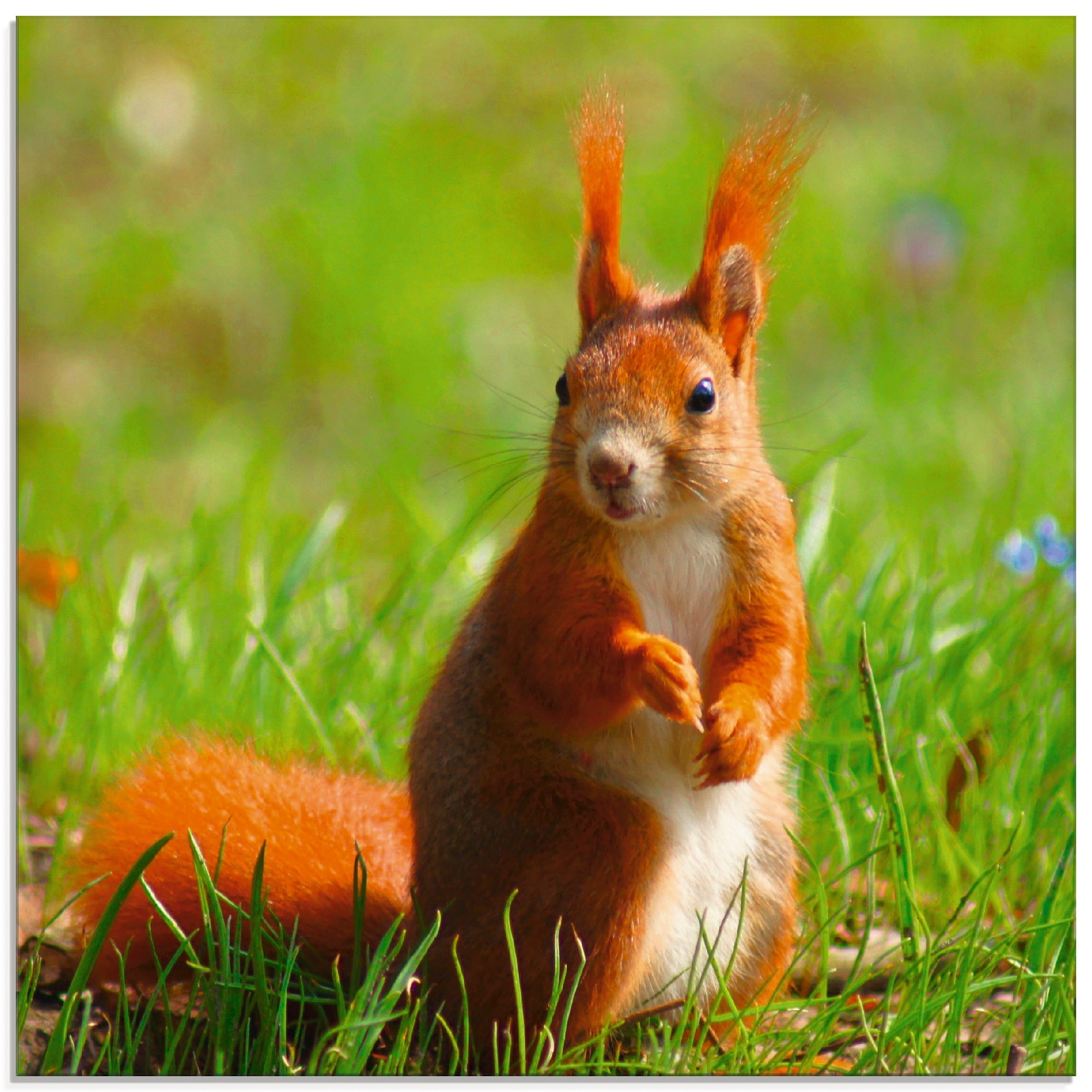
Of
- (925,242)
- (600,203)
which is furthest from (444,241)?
(600,203)

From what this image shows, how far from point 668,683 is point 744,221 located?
22.7 inches

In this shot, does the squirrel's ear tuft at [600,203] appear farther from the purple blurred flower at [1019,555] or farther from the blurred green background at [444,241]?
the blurred green background at [444,241]

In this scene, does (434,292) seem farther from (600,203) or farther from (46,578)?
(600,203)

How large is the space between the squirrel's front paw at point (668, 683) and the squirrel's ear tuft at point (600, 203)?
0.45 meters

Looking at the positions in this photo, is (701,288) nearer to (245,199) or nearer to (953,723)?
(953,723)

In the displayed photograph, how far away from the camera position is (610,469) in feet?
5.07

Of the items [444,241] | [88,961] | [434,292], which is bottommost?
[88,961]

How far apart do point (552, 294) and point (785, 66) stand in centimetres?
93

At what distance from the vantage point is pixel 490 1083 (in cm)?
158

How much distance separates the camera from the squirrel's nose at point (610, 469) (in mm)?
1544

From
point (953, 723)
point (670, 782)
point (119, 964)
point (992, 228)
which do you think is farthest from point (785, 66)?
point (119, 964)

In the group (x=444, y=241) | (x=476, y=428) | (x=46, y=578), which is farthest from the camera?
(x=444, y=241)

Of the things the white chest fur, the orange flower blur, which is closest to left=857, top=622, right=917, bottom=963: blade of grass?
the white chest fur

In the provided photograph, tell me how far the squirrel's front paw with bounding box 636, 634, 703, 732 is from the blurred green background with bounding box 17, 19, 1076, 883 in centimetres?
108
